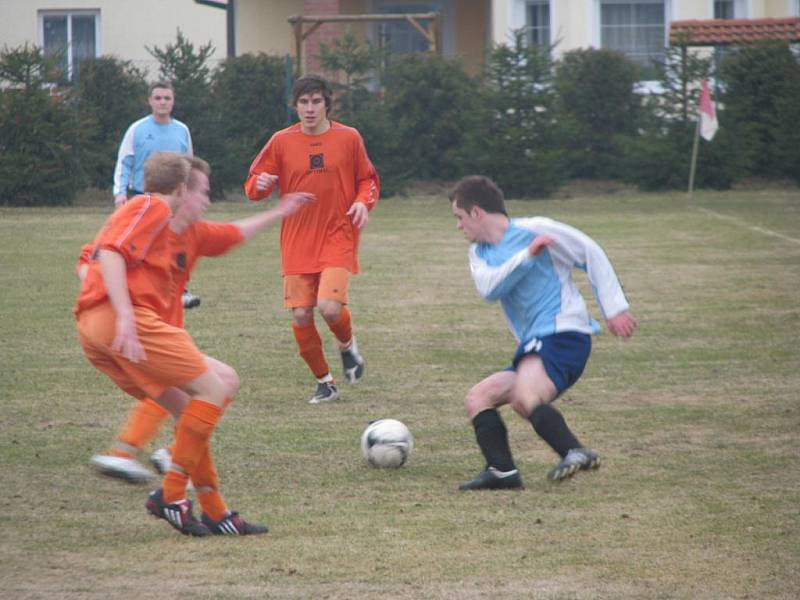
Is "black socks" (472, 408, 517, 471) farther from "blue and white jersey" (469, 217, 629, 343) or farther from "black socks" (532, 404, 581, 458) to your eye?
"blue and white jersey" (469, 217, 629, 343)

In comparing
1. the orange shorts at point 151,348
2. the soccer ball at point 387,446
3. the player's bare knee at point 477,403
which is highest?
the orange shorts at point 151,348

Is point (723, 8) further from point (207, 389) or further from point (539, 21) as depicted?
point (207, 389)

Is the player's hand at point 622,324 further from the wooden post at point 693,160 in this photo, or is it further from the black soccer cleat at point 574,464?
the wooden post at point 693,160

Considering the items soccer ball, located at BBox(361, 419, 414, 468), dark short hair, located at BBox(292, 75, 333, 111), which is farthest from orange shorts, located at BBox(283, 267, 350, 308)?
soccer ball, located at BBox(361, 419, 414, 468)

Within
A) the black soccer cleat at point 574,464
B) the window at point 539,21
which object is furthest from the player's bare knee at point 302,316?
the window at point 539,21

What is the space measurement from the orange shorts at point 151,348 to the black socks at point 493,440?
1481 millimetres

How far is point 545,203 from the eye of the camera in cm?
2481

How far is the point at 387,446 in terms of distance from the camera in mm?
7121

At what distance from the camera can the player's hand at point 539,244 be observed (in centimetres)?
642

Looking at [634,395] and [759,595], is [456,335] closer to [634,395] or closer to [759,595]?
[634,395]

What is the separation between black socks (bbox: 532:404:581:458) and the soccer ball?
80 centimetres

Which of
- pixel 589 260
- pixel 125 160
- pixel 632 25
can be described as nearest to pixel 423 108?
pixel 632 25

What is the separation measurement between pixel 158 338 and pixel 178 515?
0.71 m

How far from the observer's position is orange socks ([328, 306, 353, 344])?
9.30 m
